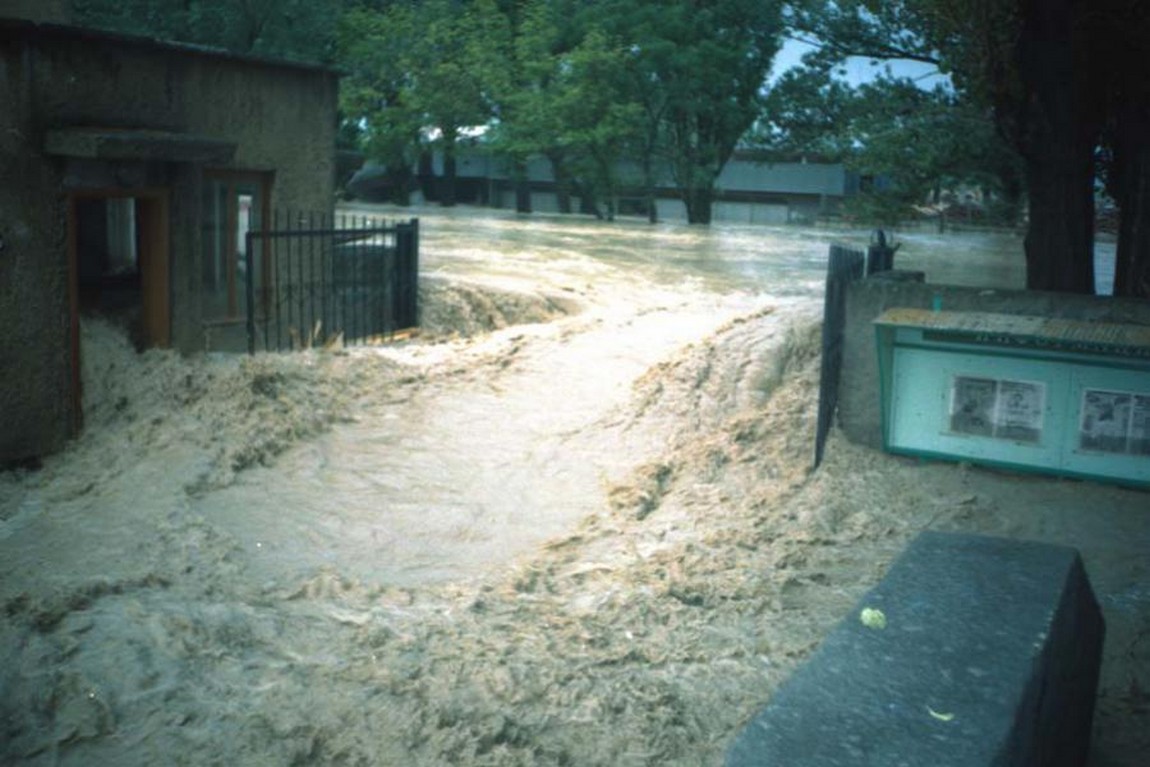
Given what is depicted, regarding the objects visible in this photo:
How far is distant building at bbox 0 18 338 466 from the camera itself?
372 inches

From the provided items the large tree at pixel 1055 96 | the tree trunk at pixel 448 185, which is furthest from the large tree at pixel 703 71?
the large tree at pixel 1055 96

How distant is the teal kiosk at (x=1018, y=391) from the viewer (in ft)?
22.9

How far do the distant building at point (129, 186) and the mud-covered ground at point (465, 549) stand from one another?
626 millimetres

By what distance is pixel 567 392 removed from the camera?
11.0m

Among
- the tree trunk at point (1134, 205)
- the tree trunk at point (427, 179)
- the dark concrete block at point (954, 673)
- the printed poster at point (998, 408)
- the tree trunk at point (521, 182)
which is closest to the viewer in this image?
the dark concrete block at point (954, 673)

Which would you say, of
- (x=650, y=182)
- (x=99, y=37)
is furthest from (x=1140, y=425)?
(x=650, y=182)

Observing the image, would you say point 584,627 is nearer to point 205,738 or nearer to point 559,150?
point 205,738

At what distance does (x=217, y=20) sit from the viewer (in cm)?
2894

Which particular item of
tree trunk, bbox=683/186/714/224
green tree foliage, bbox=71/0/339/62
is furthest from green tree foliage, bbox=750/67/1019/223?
tree trunk, bbox=683/186/714/224

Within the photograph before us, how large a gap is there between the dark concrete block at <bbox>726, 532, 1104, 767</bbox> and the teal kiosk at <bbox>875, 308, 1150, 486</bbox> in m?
2.70

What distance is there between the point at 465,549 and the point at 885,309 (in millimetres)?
3350

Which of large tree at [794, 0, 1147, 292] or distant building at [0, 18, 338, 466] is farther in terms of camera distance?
distant building at [0, 18, 338, 466]

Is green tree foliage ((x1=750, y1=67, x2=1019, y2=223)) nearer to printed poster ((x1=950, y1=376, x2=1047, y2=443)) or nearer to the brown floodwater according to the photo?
the brown floodwater

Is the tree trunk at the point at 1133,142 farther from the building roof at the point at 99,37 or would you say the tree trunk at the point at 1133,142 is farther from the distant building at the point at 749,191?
the distant building at the point at 749,191
